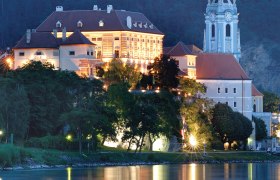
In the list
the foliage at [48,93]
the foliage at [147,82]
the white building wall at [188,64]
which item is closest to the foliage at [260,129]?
the white building wall at [188,64]

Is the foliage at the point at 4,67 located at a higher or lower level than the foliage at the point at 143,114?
higher

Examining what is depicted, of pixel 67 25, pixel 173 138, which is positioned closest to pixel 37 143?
pixel 173 138

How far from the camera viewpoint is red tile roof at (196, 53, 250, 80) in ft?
562

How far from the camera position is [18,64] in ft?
531

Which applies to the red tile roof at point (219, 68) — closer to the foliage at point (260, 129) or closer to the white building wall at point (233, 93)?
the white building wall at point (233, 93)

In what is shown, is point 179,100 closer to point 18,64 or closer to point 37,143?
point 18,64

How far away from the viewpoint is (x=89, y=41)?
159m

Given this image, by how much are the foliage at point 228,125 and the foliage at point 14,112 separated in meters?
32.2

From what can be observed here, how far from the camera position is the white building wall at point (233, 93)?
17038 cm

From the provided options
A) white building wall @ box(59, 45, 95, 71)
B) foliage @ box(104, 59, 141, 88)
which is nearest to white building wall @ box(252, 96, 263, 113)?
foliage @ box(104, 59, 141, 88)

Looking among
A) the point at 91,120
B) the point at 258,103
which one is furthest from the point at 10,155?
the point at 258,103

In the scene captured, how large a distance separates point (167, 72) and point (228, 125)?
8.12m

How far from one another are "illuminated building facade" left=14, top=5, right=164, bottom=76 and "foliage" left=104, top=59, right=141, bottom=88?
182cm

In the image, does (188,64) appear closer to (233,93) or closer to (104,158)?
(233,93)
